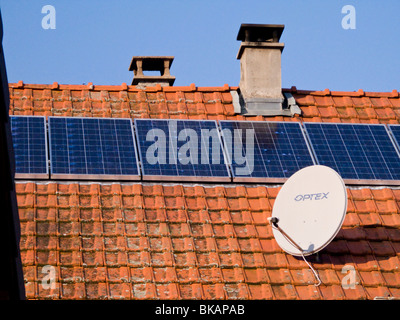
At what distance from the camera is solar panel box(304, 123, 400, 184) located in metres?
15.6

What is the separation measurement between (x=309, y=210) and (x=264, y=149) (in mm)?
2426

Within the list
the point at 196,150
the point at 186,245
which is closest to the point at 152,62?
the point at 196,150

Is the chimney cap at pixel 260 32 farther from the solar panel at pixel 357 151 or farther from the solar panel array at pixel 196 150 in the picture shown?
the solar panel at pixel 357 151

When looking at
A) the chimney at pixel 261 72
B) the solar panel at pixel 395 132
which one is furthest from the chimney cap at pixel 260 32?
the solar panel at pixel 395 132

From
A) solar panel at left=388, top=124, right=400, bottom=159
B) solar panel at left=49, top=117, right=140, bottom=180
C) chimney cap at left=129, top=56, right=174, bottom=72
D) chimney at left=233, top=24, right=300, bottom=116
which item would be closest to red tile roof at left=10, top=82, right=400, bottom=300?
solar panel at left=49, top=117, right=140, bottom=180

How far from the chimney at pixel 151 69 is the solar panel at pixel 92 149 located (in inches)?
147

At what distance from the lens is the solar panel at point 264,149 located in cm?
1526

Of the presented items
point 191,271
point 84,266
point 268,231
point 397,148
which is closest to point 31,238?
point 84,266

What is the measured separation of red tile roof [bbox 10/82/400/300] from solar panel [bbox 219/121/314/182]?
32 cm

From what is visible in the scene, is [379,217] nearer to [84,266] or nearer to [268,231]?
[268,231]

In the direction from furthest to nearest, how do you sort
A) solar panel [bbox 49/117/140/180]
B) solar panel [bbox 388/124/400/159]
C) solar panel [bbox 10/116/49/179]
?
1. solar panel [bbox 388/124/400/159]
2. solar panel [bbox 49/117/140/180]
3. solar panel [bbox 10/116/49/179]

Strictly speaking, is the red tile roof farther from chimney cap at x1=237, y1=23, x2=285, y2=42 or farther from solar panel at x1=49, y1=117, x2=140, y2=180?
chimney cap at x1=237, y1=23, x2=285, y2=42

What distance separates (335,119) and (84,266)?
250 inches

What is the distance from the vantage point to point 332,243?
46.3 feet
